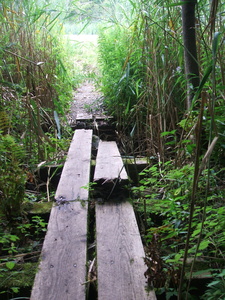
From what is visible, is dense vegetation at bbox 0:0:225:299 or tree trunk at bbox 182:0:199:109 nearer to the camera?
dense vegetation at bbox 0:0:225:299

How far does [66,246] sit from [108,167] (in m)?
0.87

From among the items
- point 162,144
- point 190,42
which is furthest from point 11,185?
point 190,42

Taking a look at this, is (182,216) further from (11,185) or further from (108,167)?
(11,185)

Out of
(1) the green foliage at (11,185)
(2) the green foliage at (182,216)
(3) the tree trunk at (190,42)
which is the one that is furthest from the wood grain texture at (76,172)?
(3) the tree trunk at (190,42)

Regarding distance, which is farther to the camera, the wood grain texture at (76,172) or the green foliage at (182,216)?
the wood grain texture at (76,172)

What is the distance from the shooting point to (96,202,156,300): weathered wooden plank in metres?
1.23

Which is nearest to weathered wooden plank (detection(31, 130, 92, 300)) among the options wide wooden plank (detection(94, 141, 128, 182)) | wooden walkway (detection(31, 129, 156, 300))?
wooden walkway (detection(31, 129, 156, 300))

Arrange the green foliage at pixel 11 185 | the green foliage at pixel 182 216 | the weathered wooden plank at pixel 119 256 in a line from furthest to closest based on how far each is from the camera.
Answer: the green foliage at pixel 11 185
the green foliage at pixel 182 216
the weathered wooden plank at pixel 119 256

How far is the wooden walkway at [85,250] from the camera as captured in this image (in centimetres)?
124

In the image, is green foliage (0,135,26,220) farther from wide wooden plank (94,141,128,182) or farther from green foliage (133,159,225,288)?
green foliage (133,159,225,288)

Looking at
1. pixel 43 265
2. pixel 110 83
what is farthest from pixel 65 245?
pixel 110 83

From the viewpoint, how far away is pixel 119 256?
4.71ft

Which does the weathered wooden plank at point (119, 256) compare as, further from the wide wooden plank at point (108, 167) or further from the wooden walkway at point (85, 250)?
the wide wooden plank at point (108, 167)

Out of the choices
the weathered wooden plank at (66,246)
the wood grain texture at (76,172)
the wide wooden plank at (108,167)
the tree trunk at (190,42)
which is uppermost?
the tree trunk at (190,42)
